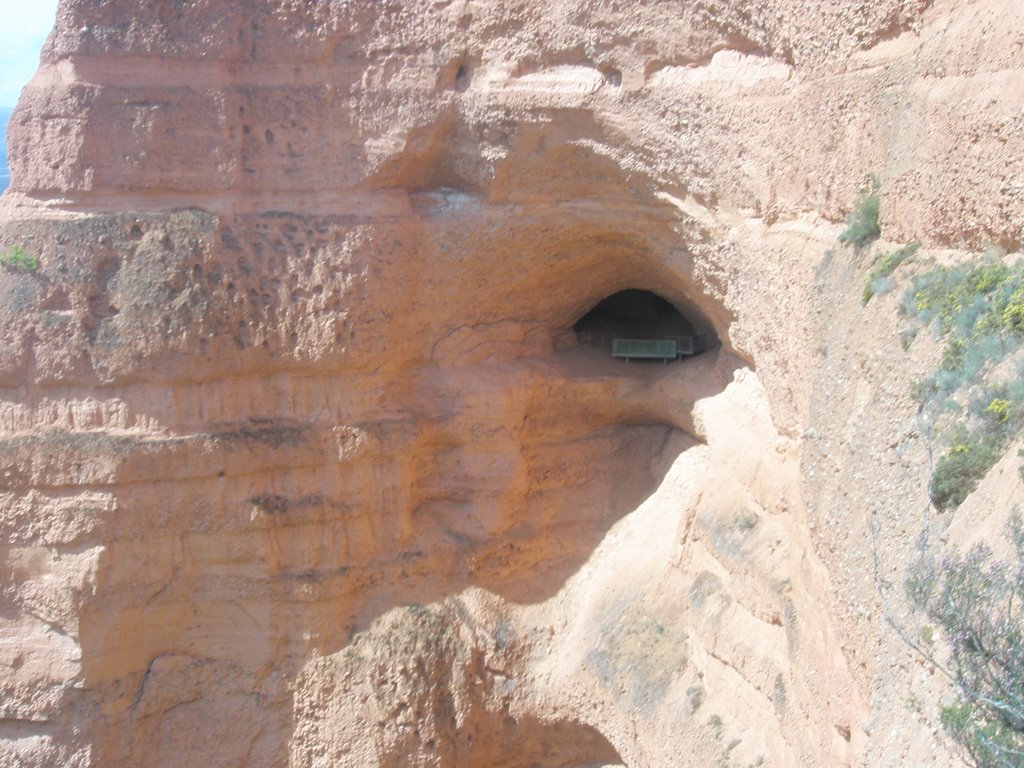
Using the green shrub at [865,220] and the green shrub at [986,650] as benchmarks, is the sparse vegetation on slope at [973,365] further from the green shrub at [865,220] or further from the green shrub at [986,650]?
the green shrub at [865,220]

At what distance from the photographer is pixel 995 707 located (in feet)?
13.3

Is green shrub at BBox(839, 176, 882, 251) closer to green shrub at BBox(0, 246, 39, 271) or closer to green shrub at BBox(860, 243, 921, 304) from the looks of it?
green shrub at BBox(860, 243, 921, 304)

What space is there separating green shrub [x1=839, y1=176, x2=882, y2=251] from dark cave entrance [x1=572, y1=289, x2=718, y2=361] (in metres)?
5.03

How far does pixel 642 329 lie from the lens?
14.2 meters

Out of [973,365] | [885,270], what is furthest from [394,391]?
[973,365]

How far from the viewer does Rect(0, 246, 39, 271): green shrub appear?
1156 cm

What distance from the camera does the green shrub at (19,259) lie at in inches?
455

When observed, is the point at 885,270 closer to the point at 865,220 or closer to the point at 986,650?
the point at 865,220

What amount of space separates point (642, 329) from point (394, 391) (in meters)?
3.43

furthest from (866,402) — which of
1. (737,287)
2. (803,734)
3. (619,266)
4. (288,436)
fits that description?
(288,436)

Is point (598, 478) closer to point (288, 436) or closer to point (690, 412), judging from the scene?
point (690, 412)

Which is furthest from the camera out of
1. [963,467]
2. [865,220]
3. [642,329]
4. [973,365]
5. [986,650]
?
[642,329]

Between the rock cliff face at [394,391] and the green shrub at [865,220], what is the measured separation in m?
1.40

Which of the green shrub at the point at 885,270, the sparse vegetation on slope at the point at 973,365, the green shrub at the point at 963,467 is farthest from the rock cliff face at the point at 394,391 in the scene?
the green shrub at the point at 963,467
